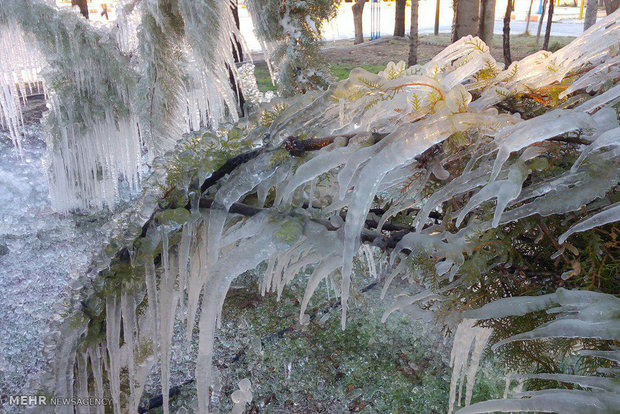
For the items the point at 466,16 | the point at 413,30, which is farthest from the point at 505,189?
the point at 413,30

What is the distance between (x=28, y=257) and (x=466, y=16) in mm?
4644

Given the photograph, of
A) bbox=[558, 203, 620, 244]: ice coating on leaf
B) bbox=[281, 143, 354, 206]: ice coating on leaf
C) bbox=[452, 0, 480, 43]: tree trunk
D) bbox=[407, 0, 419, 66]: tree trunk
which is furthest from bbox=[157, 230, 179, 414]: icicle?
bbox=[407, 0, 419, 66]: tree trunk

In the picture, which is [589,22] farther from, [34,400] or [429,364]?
[34,400]

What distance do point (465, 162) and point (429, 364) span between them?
83.8 inches

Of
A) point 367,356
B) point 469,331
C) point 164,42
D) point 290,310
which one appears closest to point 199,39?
point 164,42

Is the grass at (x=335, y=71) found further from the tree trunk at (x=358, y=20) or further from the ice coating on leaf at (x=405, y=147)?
the ice coating on leaf at (x=405, y=147)

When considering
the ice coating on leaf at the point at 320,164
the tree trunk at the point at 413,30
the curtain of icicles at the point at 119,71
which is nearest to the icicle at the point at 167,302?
the ice coating on leaf at the point at 320,164

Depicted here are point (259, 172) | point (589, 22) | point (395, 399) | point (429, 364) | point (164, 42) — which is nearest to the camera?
point (259, 172)

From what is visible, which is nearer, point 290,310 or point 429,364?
point 429,364

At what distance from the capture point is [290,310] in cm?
362

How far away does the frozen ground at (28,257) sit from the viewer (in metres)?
3.27

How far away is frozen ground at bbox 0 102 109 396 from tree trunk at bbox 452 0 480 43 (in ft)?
12.8

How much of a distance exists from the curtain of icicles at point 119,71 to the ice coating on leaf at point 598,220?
3206 mm

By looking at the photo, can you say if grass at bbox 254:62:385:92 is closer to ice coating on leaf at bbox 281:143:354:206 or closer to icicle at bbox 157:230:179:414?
icicle at bbox 157:230:179:414
